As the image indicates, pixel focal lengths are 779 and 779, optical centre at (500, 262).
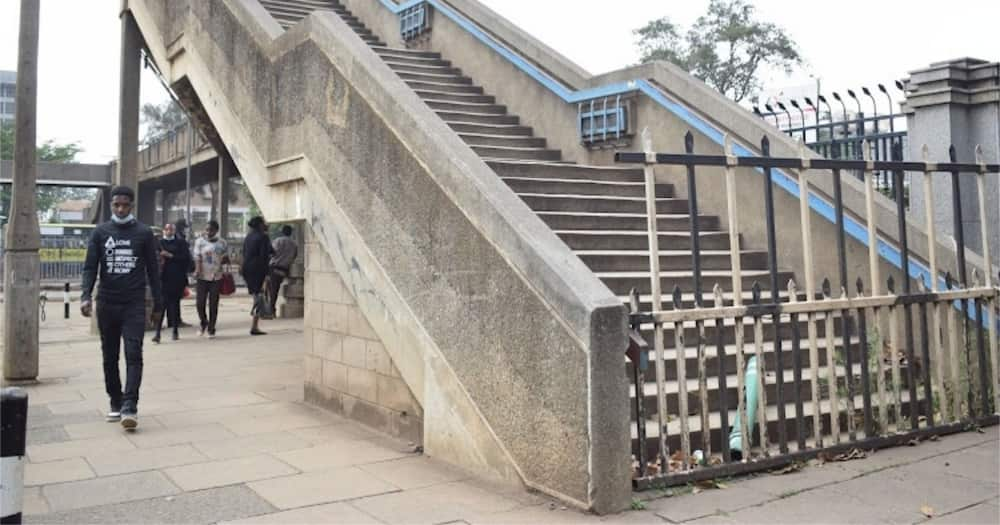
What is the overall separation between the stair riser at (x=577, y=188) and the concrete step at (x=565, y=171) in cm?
22

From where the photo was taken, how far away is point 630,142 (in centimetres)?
833

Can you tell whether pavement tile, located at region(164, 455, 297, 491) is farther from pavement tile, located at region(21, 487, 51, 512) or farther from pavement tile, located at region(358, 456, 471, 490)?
pavement tile, located at region(21, 487, 51, 512)

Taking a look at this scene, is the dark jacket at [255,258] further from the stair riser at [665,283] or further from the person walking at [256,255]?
the stair riser at [665,283]

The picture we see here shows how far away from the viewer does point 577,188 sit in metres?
7.32

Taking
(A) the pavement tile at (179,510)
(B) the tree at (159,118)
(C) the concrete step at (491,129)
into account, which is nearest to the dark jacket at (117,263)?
(A) the pavement tile at (179,510)

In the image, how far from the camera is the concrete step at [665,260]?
607cm

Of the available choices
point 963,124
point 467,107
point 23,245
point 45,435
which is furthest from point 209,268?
point 963,124

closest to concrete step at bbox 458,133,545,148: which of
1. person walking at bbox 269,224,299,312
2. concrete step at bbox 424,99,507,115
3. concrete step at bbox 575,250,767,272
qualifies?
concrete step at bbox 424,99,507,115

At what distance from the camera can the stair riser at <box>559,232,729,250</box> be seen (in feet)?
20.7

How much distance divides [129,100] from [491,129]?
285 inches

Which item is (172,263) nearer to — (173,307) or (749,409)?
(173,307)

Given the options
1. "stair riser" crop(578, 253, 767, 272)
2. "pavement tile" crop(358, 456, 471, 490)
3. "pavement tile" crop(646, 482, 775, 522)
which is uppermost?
"stair riser" crop(578, 253, 767, 272)

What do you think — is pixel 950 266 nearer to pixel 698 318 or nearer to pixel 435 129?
pixel 698 318

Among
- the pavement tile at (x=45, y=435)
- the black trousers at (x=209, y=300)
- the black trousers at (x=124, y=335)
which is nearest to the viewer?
the pavement tile at (x=45, y=435)
